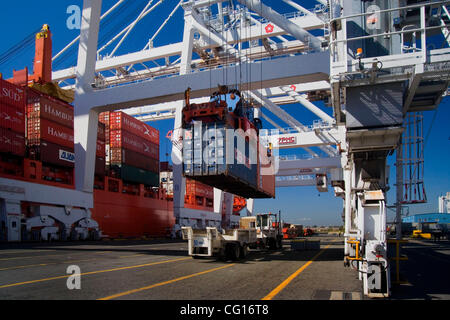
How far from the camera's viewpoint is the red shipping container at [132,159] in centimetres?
3394

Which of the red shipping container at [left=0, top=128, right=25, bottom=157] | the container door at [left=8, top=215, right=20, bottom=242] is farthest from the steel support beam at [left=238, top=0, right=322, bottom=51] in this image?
the container door at [left=8, top=215, right=20, bottom=242]

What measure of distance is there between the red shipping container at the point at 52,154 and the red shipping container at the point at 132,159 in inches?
232

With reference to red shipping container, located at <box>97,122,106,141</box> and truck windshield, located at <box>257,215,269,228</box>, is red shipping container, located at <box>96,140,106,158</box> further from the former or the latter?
truck windshield, located at <box>257,215,269,228</box>

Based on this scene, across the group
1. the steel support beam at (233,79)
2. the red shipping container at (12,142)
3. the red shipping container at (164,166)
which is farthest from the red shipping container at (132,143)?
the steel support beam at (233,79)

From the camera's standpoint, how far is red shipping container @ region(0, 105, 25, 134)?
2275 cm

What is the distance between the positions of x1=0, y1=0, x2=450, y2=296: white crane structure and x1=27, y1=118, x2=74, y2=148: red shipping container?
7.37 feet

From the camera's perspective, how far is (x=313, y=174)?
47.2m

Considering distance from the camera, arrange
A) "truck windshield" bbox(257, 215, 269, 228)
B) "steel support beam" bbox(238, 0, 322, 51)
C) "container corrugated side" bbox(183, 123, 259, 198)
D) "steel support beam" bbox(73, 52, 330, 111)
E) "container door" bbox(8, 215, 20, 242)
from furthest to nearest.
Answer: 1. "steel support beam" bbox(238, 0, 322, 51)
2. "container door" bbox(8, 215, 20, 242)
3. "truck windshield" bbox(257, 215, 269, 228)
4. "steel support beam" bbox(73, 52, 330, 111)
5. "container corrugated side" bbox(183, 123, 259, 198)

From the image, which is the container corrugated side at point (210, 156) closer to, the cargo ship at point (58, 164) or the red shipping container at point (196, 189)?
the cargo ship at point (58, 164)

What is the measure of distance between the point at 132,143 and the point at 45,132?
10362mm

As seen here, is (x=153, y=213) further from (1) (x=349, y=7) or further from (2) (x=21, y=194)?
(1) (x=349, y=7)

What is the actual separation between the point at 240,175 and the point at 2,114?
16.9 meters

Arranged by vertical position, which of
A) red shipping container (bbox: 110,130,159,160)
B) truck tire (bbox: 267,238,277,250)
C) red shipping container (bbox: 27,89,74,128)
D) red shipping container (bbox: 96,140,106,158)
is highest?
red shipping container (bbox: 27,89,74,128)
